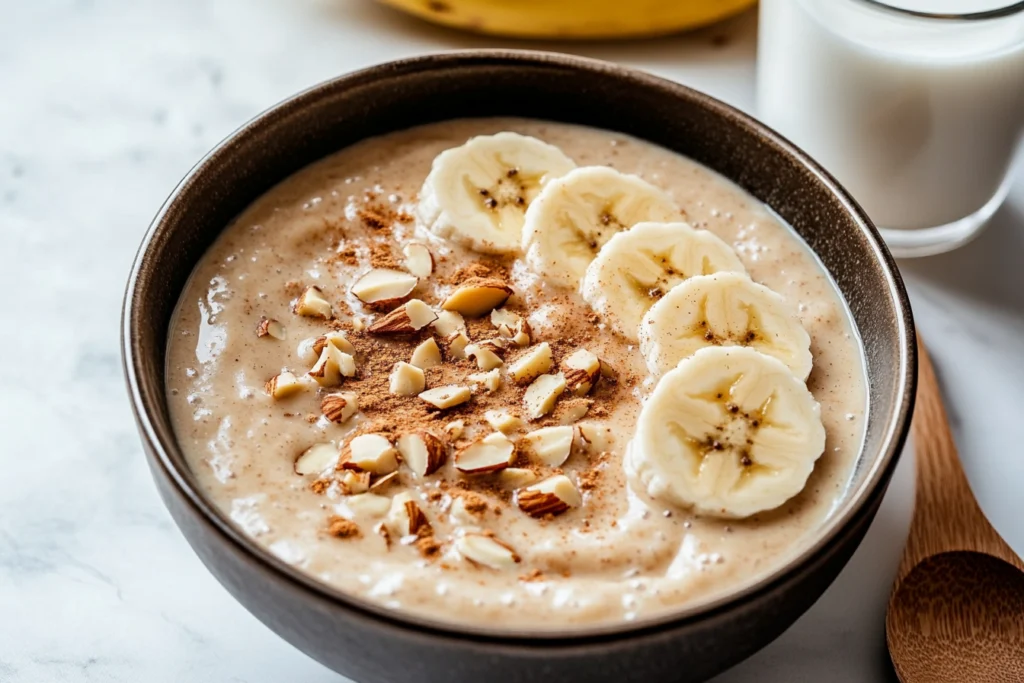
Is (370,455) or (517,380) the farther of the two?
(517,380)

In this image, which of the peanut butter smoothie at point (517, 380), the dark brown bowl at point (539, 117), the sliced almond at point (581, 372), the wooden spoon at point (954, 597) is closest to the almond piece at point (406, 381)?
the peanut butter smoothie at point (517, 380)

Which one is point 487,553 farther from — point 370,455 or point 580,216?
point 580,216

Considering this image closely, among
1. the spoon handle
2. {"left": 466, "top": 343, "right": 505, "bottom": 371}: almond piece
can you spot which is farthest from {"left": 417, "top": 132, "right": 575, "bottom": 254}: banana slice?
the spoon handle

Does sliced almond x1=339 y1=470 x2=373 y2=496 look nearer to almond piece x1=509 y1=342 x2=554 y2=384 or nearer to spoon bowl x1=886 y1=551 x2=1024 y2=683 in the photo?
almond piece x1=509 y1=342 x2=554 y2=384

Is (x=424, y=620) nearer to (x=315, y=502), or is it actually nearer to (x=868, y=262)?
(x=315, y=502)

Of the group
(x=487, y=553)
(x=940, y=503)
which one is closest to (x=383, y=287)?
(x=487, y=553)

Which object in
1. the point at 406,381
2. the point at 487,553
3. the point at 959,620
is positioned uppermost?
the point at 406,381

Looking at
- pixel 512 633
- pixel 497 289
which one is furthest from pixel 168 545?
pixel 512 633
